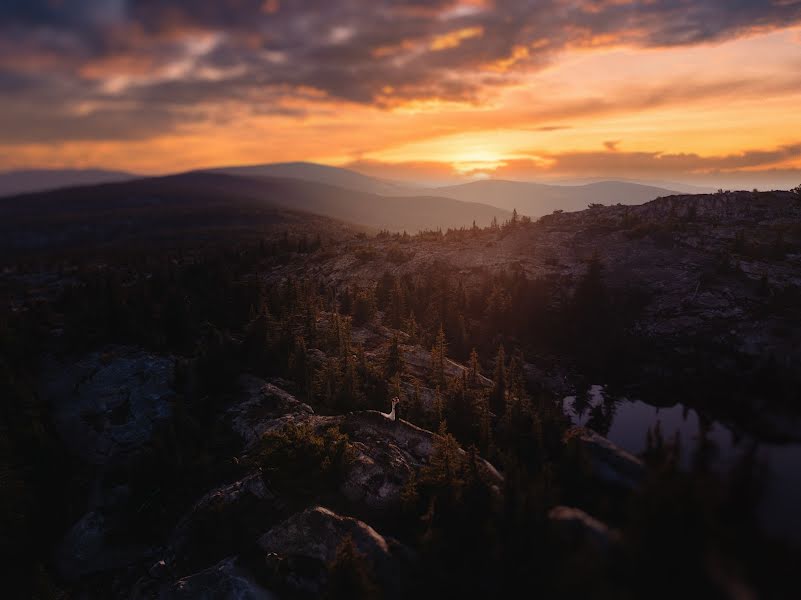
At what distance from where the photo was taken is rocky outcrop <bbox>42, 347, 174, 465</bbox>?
21828 millimetres

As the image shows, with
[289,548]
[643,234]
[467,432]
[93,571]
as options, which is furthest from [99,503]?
[643,234]

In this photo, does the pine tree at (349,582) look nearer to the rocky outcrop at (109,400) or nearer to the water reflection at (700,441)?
the water reflection at (700,441)

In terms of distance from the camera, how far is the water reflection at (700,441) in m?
12.0

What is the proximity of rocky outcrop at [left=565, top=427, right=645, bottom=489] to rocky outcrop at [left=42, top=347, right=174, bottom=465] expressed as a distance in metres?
20.4

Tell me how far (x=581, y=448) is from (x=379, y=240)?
177ft

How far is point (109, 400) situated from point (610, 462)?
26.8 meters

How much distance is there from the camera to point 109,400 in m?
24.2

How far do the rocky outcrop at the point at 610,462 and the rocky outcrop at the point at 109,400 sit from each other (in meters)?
20.4

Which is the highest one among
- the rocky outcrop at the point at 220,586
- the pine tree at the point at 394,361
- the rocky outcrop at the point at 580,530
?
the rocky outcrop at the point at 580,530

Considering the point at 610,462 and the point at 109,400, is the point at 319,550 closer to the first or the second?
the point at 610,462

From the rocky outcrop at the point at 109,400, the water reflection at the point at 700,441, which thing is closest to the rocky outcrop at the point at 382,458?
the water reflection at the point at 700,441

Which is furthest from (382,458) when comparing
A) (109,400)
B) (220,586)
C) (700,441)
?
(109,400)

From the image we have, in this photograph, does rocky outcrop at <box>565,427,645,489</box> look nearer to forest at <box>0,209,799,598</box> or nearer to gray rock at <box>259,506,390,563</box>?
forest at <box>0,209,799,598</box>

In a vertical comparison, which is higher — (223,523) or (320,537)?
(320,537)
